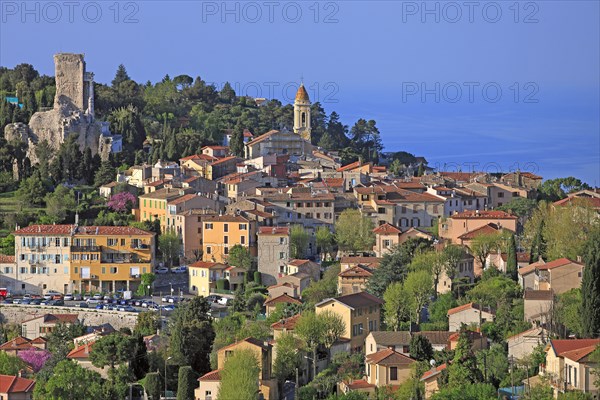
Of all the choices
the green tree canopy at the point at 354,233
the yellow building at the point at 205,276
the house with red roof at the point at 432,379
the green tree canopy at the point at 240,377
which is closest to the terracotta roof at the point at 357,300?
the green tree canopy at the point at 240,377

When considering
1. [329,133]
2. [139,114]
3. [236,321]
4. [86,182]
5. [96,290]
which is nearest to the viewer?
[236,321]

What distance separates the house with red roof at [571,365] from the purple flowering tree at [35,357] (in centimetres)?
1301

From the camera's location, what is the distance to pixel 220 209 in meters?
57.5

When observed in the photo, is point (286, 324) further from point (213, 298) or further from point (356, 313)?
point (213, 298)

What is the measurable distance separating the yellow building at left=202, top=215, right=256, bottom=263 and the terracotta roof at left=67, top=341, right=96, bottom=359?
36.3 ft

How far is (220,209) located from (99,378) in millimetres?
17455

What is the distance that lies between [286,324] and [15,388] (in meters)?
7.75

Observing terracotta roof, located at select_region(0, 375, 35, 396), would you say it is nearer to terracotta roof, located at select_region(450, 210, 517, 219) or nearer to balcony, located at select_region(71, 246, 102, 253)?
balcony, located at select_region(71, 246, 102, 253)

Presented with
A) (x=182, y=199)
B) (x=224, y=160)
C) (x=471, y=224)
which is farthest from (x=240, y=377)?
(x=224, y=160)

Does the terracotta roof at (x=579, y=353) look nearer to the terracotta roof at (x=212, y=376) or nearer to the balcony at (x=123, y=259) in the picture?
the terracotta roof at (x=212, y=376)

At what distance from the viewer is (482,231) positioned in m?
52.8

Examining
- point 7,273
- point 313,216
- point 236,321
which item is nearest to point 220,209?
point 313,216

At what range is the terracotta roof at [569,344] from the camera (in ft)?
120

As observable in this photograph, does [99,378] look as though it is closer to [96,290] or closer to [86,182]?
[96,290]
